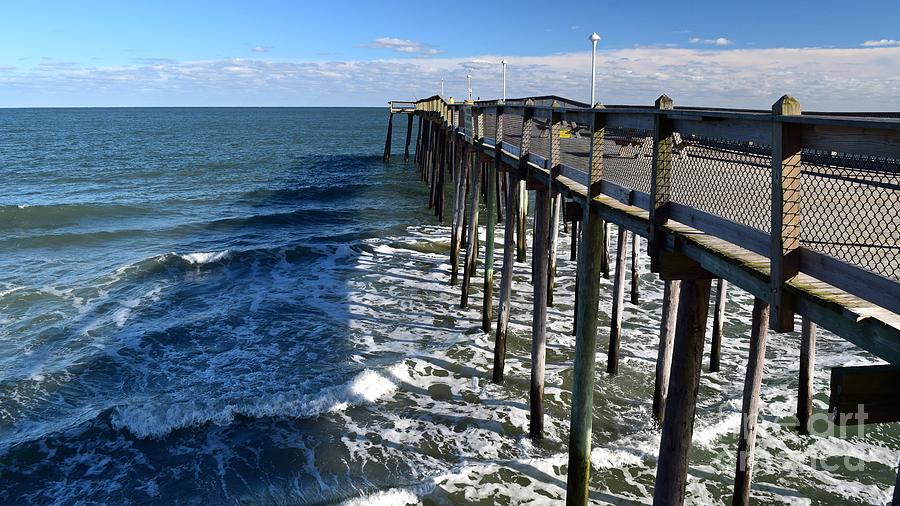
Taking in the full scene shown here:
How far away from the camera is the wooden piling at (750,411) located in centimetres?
651

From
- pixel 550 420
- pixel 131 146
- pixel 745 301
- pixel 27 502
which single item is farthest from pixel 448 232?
pixel 131 146

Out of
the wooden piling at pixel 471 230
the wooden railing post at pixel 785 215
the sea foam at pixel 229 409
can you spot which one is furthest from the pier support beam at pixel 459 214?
the wooden railing post at pixel 785 215

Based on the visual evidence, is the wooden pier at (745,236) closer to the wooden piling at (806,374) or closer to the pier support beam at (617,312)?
the wooden piling at (806,374)

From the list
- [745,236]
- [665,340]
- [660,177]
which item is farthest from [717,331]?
[745,236]

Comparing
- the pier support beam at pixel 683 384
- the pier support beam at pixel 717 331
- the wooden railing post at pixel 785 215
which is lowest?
the pier support beam at pixel 717 331

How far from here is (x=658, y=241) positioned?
Result: 438cm

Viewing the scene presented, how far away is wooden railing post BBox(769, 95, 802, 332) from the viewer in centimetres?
304

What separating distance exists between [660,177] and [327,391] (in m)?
7.21

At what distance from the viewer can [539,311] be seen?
8.20m

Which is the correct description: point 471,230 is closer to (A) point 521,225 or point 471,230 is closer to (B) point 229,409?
(A) point 521,225

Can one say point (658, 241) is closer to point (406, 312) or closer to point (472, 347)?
point (472, 347)

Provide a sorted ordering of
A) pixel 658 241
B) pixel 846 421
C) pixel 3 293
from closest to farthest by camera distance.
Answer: pixel 846 421, pixel 658 241, pixel 3 293

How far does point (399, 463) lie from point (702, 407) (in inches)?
166

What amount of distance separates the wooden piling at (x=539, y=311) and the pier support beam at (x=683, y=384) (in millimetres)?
3611
